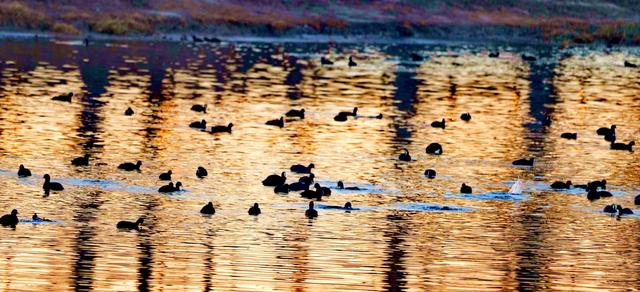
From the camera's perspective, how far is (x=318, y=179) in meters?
38.9

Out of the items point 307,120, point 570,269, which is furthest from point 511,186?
point 307,120

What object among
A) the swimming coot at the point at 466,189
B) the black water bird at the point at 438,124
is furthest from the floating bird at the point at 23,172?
the black water bird at the point at 438,124

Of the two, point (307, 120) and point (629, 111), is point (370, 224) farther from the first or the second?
point (629, 111)

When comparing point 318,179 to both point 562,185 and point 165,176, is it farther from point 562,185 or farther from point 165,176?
point 562,185

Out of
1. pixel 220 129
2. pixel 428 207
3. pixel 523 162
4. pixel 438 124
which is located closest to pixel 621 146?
pixel 523 162

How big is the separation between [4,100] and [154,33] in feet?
161

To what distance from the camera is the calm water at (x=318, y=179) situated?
89.8 ft

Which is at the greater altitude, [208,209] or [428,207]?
[208,209]

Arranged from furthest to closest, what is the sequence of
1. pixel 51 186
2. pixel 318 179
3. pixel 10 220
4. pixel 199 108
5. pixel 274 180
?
1. pixel 199 108
2. pixel 318 179
3. pixel 274 180
4. pixel 51 186
5. pixel 10 220

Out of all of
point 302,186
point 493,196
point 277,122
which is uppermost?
point 302,186

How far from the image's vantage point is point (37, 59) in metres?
80.1

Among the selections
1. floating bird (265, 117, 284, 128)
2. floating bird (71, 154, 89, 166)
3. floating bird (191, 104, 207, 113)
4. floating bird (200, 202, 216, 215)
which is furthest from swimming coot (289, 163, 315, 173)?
floating bird (191, 104, 207, 113)

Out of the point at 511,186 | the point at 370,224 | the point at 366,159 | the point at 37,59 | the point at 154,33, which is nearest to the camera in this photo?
the point at 370,224

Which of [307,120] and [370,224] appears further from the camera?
[307,120]
